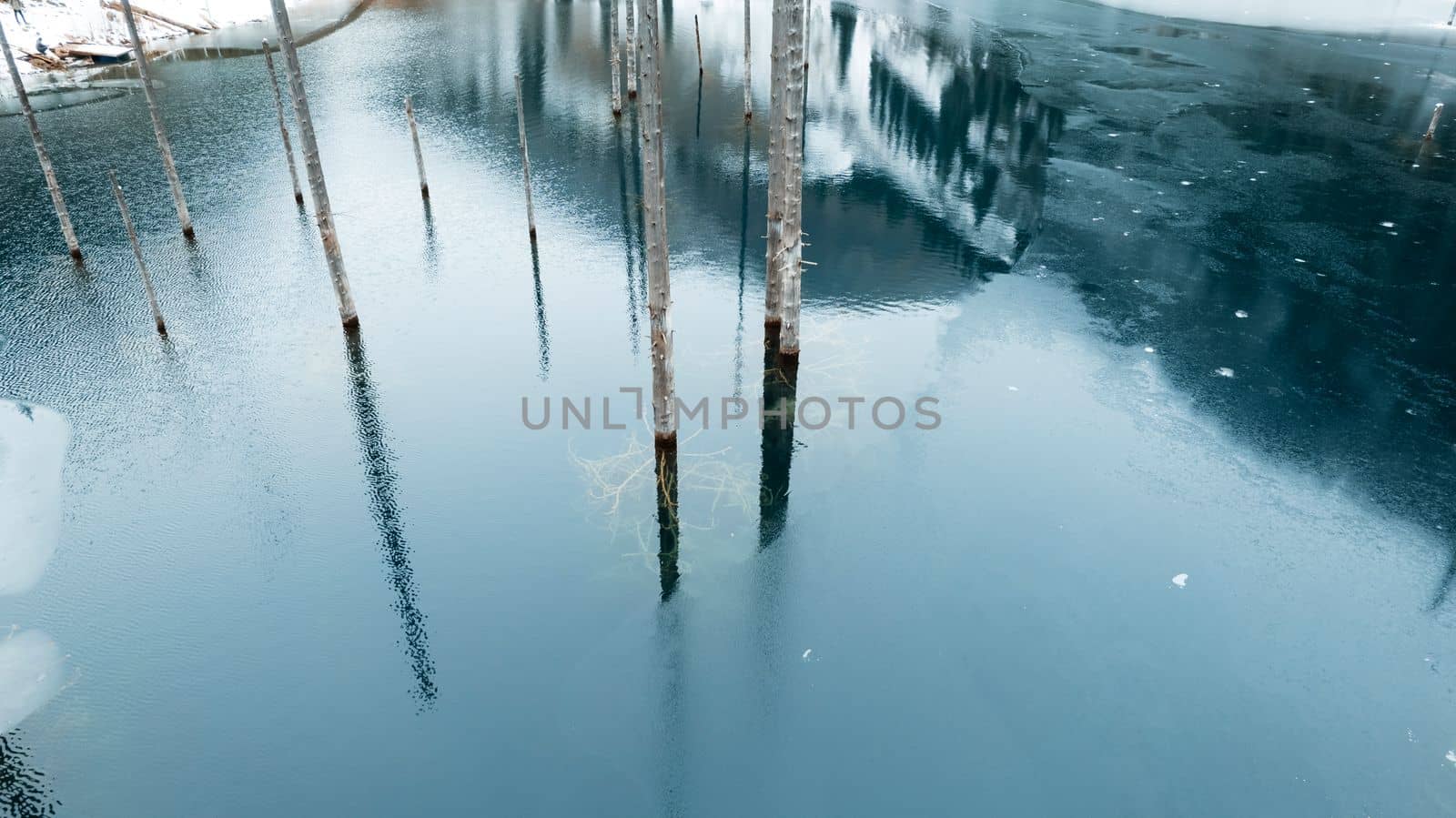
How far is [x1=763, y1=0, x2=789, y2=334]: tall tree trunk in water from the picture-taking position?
1636 cm

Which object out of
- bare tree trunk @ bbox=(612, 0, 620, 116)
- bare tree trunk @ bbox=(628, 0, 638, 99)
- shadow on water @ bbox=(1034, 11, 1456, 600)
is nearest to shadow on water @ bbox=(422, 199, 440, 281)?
bare tree trunk @ bbox=(612, 0, 620, 116)

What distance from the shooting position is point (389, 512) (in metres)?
15.4

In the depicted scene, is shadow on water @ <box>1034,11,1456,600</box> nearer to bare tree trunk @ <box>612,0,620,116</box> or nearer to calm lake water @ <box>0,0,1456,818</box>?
calm lake water @ <box>0,0,1456,818</box>

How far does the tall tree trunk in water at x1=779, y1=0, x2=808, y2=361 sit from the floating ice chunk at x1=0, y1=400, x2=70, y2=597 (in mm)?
13897

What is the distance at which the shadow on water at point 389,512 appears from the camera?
12.7 meters

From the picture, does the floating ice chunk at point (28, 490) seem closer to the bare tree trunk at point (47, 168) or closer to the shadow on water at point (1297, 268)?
the bare tree trunk at point (47, 168)

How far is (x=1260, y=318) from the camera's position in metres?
20.9

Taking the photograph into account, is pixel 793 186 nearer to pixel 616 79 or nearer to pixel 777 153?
pixel 777 153

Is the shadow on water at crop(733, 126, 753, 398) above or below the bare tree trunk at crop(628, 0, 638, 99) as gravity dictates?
below

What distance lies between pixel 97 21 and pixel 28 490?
140ft

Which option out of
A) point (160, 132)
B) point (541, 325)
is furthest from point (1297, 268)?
point (160, 132)

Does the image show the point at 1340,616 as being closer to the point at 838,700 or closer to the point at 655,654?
the point at 838,700

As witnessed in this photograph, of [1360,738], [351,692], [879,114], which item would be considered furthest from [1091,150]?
[351,692]

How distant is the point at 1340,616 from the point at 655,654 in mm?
10498
